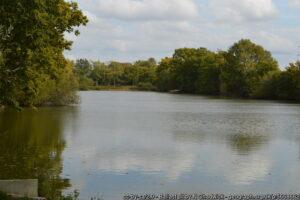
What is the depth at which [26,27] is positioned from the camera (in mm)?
14953

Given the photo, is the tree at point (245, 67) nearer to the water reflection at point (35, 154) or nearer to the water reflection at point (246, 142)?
the water reflection at point (246, 142)

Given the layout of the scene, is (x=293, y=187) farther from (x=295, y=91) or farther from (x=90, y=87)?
(x=90, y=87)

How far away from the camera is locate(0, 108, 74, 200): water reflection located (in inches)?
712

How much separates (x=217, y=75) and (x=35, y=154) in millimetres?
117242

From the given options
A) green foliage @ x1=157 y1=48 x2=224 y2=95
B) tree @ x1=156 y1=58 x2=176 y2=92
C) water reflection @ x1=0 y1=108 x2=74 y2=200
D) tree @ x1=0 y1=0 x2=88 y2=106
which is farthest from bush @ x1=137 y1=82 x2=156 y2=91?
tree @ x1=0 y1=0 x2=88 y2=106

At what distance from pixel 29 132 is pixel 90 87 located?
14656 centimetres

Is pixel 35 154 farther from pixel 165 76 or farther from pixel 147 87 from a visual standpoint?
pixel 147 87

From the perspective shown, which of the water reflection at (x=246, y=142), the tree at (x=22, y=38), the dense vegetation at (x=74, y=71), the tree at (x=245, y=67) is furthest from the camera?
the tree at (x=245, y=67)

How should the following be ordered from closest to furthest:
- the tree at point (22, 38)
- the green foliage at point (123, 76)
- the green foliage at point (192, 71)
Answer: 1. the tree at point (22, 38)
2. the green foliage at point (192, 71)
3. the green foliage at point (123, 76)

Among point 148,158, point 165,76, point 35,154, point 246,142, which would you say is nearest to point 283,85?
point 165,76

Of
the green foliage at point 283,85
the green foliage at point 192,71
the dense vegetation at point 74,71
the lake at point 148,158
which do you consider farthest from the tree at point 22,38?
the green foliage at point 192,71

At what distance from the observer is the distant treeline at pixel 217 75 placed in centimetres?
10792

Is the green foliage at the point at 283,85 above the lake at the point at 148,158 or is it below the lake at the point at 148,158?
above

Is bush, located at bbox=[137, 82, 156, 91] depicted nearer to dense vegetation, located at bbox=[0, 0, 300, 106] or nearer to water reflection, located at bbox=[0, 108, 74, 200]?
dense vegetation, located at bbox=[0, 0, 300, 106]
